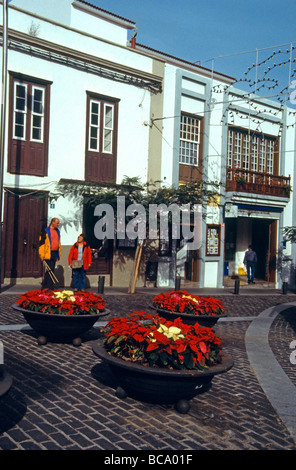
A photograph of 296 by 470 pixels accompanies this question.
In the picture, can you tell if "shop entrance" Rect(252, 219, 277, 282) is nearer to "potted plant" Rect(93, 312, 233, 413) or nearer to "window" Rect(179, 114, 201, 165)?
"window" Rect(179, 114, 201, 165)

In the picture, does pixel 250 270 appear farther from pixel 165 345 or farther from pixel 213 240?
pixel 165 345

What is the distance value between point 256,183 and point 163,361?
18.4 m

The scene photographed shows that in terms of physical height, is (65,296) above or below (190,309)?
above

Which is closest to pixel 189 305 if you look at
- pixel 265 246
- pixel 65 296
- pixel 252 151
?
pixel 65 296

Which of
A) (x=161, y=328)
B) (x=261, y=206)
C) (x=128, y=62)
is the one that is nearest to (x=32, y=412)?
(x=161, y=328)

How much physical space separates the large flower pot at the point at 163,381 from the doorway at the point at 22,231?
1058 cm

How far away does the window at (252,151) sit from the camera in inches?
879

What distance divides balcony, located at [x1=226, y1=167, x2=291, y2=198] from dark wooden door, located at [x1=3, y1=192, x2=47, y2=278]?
888cm

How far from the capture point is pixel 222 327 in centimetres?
1084

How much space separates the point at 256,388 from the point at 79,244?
8940mm

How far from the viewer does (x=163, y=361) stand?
4.91 metres

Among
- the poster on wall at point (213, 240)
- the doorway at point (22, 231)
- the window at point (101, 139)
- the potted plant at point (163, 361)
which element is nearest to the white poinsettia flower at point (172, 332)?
the potted plant at point (163, 361)

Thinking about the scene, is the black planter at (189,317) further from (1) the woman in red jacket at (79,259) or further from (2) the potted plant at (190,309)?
(1) the woman in red jacket at (79,259)

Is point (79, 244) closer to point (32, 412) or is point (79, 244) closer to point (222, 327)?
point (222, 327)
